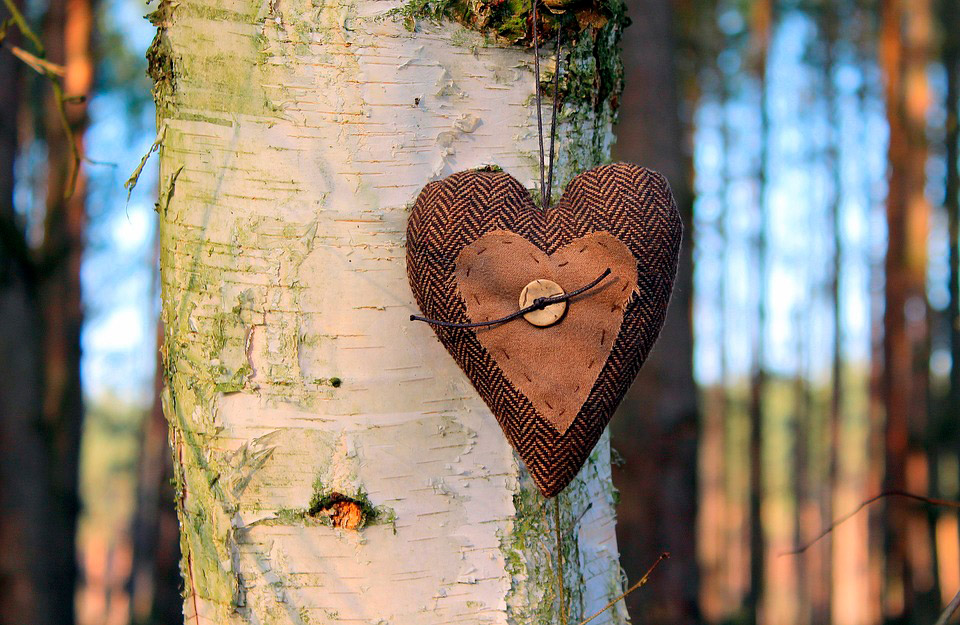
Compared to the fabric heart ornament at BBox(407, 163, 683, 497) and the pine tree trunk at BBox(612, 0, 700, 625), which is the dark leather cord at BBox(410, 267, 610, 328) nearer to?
the fabric heart ornament at BBox(407, 163, 683, 497)

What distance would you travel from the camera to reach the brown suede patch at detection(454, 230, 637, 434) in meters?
0.93

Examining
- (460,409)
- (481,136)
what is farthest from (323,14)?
(460,409)

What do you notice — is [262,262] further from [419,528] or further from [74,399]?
[74,399]

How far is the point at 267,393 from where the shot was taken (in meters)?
1.00

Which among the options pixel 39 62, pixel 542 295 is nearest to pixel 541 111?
pixel 542 295

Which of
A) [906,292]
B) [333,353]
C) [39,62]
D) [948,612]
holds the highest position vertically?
[39,62]

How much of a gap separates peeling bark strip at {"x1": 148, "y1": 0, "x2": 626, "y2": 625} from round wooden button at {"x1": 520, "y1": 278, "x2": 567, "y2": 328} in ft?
0.48

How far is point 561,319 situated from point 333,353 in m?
0.29

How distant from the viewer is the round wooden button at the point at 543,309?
93cm

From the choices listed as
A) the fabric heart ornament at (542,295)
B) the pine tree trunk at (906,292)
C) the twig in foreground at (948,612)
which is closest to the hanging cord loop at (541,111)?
the fabric heart ornament at (542,295)

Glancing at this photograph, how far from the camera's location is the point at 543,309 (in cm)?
93

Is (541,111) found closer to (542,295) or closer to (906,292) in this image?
(542,295)

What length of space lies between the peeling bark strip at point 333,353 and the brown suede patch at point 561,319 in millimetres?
110

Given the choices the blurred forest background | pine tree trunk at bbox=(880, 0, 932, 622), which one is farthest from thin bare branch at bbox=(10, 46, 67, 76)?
pine tree trunk at bbox=(880, 0, 932, 622)
